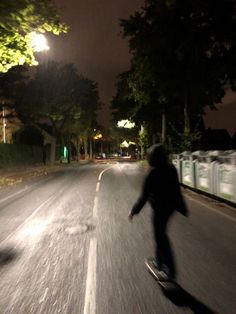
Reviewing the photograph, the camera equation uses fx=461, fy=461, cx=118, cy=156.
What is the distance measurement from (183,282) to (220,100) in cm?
2969

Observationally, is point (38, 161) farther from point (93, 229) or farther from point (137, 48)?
point (93, 229)

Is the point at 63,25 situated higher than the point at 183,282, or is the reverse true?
the point at 63,25

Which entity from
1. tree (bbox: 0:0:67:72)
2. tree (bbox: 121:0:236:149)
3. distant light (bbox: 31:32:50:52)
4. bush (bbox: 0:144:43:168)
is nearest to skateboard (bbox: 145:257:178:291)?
tree (bbox: 0:0:67:72)

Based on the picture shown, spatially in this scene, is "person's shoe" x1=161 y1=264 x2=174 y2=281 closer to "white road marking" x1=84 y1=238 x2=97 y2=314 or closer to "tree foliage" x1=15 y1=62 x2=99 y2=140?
"white road marking" x1=84 y1=238 x2=97 y2=314

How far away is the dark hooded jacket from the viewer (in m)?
5.98

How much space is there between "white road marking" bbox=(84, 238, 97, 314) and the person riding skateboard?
918 mm

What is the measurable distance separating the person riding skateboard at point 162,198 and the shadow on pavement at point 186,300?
1.04 ft

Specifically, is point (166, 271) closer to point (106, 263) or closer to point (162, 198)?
point (162, 198)

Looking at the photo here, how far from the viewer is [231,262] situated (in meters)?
7.17

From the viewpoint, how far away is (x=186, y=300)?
5457mm

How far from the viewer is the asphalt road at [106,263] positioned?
538 centimetres

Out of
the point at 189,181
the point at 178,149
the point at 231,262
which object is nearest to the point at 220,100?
the point at 178,149

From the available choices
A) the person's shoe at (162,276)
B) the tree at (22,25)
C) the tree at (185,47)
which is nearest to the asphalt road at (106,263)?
the person's shoe at (162,276)

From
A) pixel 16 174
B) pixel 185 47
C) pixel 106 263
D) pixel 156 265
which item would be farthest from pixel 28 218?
pixel 16 174
